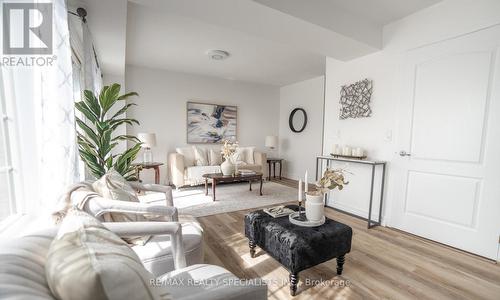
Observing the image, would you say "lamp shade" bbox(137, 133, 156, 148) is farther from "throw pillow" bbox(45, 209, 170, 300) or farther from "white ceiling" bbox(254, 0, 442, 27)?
"throw pillow" bbox(45, 209, 170, 300)

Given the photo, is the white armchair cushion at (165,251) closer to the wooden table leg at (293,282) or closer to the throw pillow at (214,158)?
the wooden table leg at (293,282)

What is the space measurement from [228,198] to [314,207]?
7.63 feet

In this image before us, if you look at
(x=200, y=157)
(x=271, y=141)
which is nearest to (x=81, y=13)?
(x=200, y=157)

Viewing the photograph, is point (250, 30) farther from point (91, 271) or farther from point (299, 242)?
point (91, 271)

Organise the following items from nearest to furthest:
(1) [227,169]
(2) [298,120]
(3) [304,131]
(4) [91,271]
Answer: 1. (4) [91,271]
2. (1) [227,169]
3. (3) [304,131]
4. (2) [298,120]

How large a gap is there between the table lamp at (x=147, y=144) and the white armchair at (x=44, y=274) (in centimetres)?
318

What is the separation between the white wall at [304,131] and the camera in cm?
509

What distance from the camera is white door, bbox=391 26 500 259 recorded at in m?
2.01

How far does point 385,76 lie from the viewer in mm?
2781

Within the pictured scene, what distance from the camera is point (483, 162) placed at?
2045mm

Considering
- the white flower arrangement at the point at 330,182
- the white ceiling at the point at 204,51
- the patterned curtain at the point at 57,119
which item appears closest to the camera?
the patterned curtain at the point at 57,119

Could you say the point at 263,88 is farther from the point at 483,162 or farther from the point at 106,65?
the point at 483,162

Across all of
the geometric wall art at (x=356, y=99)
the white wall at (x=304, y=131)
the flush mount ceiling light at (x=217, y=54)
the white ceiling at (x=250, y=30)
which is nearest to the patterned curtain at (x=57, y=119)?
the white ceiling at (x=250, y=30)

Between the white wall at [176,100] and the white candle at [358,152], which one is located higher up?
the white wall at [176,100]
